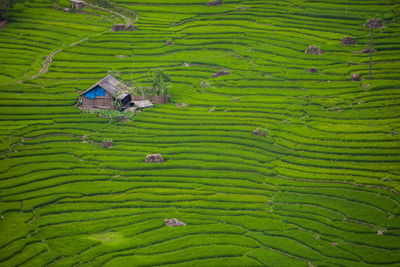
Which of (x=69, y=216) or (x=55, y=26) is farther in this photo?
(x=55, y=26)

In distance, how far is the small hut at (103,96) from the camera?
207 feet

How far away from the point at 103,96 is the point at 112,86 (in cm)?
168

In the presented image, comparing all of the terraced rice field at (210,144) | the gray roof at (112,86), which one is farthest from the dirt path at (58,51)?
the gray roof at (112,86)

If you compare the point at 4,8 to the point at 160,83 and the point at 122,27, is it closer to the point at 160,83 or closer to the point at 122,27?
the point at 122,27

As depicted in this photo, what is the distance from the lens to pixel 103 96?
63562 mm

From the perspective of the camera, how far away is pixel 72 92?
67625 mm

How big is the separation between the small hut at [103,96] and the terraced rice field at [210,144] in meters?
2.27

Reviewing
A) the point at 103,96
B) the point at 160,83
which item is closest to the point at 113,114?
the point at 103,96

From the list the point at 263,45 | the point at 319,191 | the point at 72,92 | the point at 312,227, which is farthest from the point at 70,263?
the point at 263,45

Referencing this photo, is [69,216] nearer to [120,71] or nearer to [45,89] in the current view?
[45,89]

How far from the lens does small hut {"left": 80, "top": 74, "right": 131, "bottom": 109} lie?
6303cm

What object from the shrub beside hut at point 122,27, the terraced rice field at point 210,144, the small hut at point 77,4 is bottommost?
the terraced rice field at point 210,144

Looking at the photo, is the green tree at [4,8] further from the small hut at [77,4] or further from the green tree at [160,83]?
the green tree at [160,83]

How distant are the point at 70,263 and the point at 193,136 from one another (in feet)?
76.2
